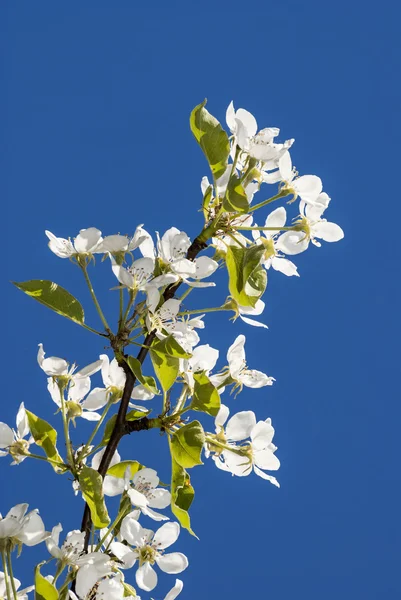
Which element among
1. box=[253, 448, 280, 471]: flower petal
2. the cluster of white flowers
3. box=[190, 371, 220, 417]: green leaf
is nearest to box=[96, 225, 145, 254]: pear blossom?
the cluster of white flowers

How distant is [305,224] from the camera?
0.98 meters

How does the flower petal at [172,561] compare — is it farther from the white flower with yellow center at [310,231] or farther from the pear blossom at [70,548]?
the white flower with yellow center at [310,231]

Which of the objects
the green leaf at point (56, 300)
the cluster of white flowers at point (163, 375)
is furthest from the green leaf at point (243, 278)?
the green leaf at point (56, 300)

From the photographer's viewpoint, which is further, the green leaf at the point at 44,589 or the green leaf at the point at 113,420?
the green leaf at the point at 113,420

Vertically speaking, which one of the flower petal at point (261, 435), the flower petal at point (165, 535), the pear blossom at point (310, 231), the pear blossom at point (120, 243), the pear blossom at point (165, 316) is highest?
the pear blossom at point (310, 231)

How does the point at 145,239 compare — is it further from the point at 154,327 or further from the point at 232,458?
the point at 232,458

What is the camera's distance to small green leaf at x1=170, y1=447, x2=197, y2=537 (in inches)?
35.1

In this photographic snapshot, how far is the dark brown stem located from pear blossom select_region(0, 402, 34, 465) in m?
0.11

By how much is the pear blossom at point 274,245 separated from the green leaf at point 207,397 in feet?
0.61

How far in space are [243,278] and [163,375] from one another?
0.13 m

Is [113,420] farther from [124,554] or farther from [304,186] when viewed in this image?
[304,186]

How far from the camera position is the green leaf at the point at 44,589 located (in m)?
0.81

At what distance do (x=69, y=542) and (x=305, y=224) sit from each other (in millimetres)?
440

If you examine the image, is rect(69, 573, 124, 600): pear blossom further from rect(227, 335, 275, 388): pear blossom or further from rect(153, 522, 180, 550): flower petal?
rect(227, 335, 275, 388): pear blossom
